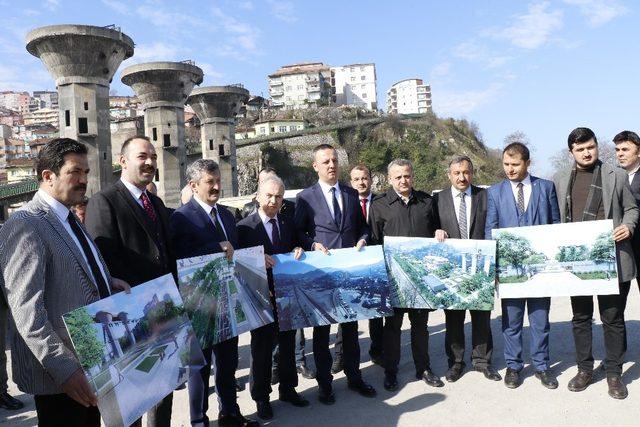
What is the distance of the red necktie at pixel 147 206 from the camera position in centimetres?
340

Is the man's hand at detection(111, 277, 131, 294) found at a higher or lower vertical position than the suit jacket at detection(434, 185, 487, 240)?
lower

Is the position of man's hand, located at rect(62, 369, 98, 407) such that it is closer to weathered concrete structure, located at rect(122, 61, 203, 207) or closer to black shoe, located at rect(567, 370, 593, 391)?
black shoe, located at rect(567, 370, 593, 391)

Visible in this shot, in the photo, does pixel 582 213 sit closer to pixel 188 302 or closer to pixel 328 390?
pixel 328 390

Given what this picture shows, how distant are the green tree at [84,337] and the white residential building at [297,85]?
96803 mm

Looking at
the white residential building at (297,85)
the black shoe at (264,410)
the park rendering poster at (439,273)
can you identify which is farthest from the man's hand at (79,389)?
the white residential building at (297,85)

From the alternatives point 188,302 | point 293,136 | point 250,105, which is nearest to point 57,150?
point 188,302

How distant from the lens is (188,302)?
355 centimetres

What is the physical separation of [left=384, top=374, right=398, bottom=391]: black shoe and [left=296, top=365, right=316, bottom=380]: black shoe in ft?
3.01

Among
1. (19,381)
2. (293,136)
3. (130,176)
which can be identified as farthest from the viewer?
(293,136)

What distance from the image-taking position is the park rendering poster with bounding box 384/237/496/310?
180 inches

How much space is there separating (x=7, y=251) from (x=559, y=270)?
449 centimetres

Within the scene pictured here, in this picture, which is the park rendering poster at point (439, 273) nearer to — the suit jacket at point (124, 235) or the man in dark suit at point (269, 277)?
the man in dark suit at point (269, 277)

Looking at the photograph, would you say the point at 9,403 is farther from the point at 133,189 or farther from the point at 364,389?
the point at 364,389

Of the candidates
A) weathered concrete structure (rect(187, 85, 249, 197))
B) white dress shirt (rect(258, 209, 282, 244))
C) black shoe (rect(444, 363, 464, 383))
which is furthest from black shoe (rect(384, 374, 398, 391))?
weathered concrete structure (rect(187, 85, 249, 197))
